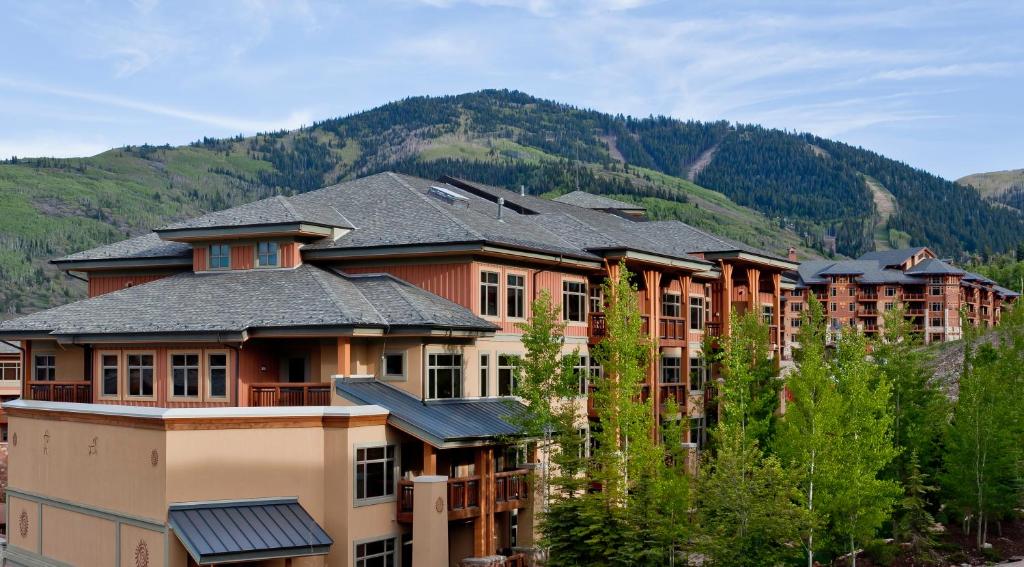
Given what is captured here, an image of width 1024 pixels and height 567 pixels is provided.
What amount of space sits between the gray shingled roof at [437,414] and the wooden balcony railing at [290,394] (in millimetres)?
505

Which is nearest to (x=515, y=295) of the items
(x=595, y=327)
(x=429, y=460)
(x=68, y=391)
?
(x=595, y=327)

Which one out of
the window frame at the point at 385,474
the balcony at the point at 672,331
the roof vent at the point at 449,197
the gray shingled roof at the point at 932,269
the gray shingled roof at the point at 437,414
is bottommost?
the window frame at the point at 385,474

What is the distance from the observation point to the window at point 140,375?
33500mm

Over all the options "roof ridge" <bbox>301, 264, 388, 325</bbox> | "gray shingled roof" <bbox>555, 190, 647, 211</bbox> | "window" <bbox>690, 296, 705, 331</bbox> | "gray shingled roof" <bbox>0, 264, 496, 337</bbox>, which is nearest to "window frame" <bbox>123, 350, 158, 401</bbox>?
"gray shingled roof" <bbox>0, 264, 496, 337</bbox>

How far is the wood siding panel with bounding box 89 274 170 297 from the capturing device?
134 ft

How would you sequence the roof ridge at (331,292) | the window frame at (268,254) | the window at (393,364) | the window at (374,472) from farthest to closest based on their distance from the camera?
the window frame at (268,254), the window at (393,364), the roof ridge at (331,292), the window at (374,472)

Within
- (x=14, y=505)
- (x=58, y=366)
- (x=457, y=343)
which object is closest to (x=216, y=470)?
(x=457, y=343)

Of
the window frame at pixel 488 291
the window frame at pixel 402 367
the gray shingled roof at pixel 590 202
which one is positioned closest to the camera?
the window frame at pixel 402 367

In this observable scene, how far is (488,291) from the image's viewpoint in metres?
36.1

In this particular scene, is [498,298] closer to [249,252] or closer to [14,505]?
[249,252]

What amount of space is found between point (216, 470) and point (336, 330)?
16.5 ft

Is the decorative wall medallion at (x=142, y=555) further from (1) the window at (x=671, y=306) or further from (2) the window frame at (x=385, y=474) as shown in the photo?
(1) the window at (x=671, y=306)

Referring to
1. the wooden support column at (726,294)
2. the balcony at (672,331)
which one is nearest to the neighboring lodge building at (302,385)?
the balcony at (672,331)

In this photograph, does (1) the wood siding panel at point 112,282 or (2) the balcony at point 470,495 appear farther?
(1) the wood siding panel at point 112,282
